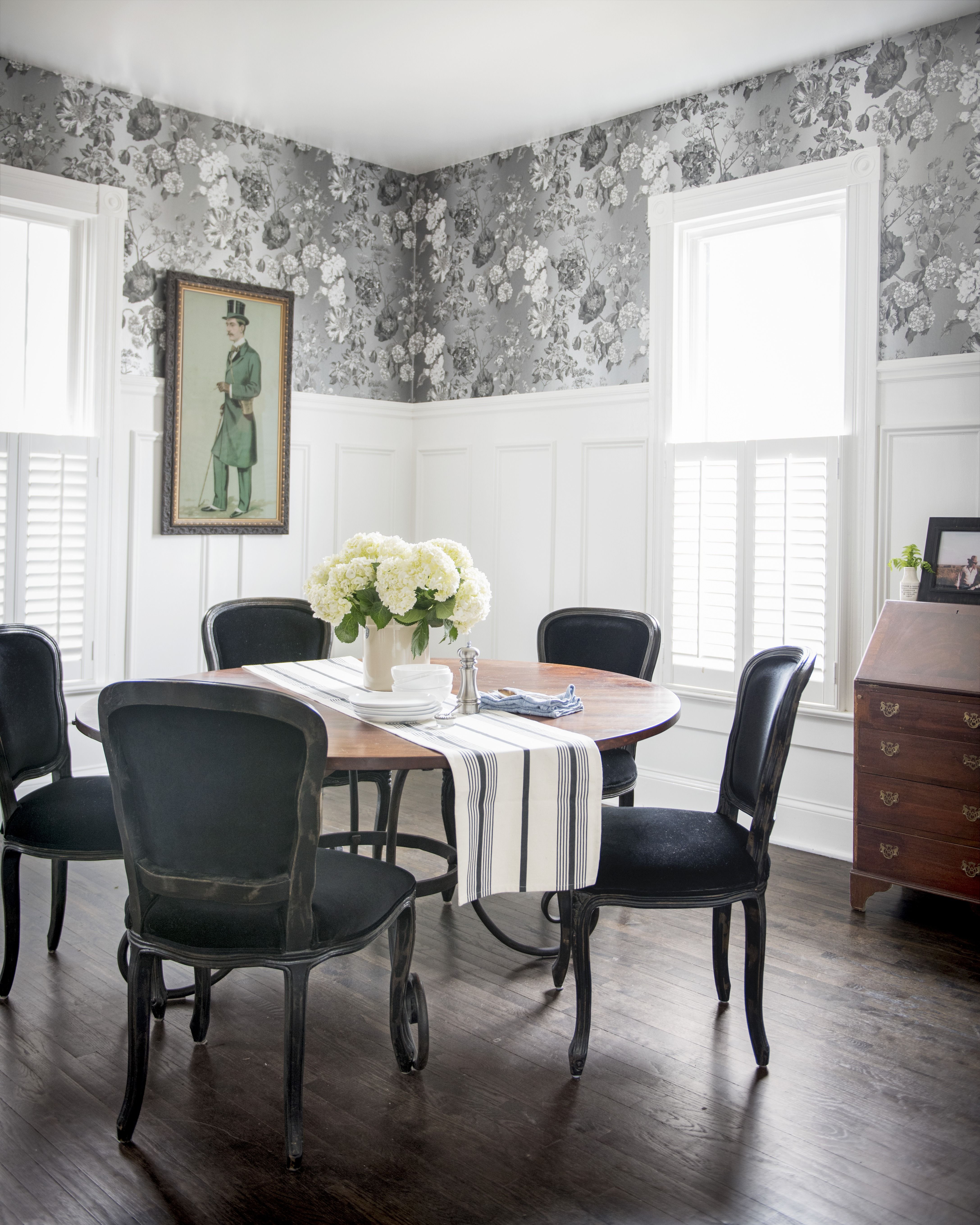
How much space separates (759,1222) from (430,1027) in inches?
38.6

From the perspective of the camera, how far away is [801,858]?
4129 millimetres

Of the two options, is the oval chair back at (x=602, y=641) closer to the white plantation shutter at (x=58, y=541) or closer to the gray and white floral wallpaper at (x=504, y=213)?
the gray and white floral wallpaper at (x=504, y=213)

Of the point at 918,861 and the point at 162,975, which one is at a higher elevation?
the point at 918,861

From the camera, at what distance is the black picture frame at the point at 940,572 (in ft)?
12.1

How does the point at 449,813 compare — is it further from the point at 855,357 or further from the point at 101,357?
the point at 101,357

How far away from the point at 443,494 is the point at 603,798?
9.17 feet

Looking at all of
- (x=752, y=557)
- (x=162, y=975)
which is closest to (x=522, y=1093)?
(x=162, y=975)

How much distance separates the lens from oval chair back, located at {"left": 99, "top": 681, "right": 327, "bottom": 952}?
1.91 m

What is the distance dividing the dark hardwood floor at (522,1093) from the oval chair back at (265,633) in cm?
95

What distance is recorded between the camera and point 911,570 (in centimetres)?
377

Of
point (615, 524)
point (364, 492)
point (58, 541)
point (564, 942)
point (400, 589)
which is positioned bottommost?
point (564, 942)

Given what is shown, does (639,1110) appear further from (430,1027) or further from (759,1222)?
(430,1027)

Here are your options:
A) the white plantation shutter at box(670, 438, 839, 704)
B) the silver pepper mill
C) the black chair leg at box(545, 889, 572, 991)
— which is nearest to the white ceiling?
the white plantation shutter at box(670, 438, 839, 704)

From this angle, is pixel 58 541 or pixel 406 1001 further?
pixel 58 541
